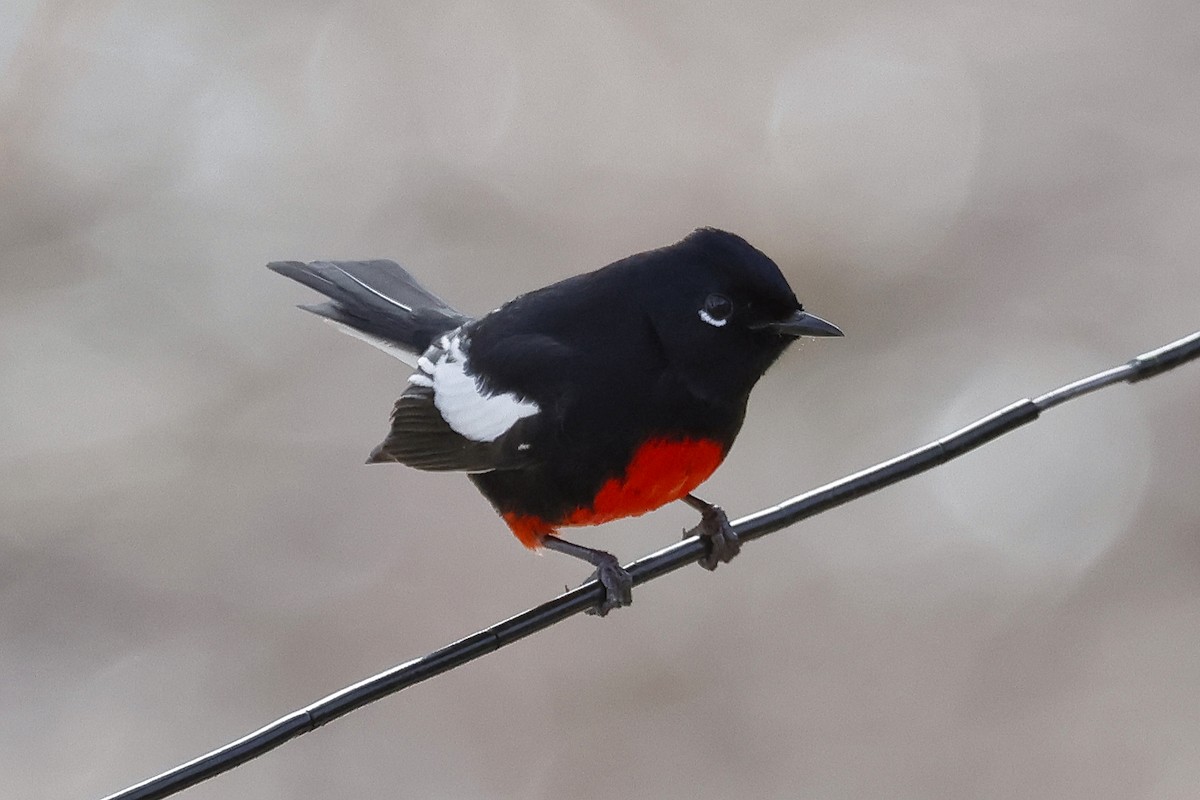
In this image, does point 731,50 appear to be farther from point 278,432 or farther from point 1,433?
point 1,433

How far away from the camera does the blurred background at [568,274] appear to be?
5.29 metres

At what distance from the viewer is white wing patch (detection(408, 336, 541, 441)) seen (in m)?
3.06

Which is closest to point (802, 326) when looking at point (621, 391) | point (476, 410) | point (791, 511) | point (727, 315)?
point (727, 315)

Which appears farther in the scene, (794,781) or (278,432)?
(278,432)

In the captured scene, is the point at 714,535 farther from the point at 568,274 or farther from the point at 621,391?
the point at 568,274

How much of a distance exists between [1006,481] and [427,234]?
319 centimetres

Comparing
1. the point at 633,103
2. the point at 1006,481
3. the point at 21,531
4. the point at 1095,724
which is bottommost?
the point at 1095,724

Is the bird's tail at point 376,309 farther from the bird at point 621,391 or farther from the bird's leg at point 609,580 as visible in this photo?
the bird's leg at point 609,580

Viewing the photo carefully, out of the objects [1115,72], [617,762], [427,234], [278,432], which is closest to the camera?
[617,762]

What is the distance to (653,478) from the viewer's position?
2865 millimetres

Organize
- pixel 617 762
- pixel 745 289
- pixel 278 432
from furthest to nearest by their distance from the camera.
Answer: pixel 278 432, pixel 617 762, pixel 745 289

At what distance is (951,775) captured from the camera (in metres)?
5.16

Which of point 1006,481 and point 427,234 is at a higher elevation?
point 427,234

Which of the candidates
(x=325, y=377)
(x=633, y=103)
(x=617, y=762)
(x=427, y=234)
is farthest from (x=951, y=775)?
(x=633, y=103)
